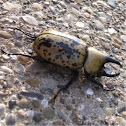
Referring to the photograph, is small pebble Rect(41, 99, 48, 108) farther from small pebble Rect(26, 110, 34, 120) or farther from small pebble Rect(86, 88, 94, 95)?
small pebble Rect(86, 88, 94, 95)

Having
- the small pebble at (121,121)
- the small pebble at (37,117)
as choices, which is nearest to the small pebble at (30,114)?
the small pebble at (37,117)

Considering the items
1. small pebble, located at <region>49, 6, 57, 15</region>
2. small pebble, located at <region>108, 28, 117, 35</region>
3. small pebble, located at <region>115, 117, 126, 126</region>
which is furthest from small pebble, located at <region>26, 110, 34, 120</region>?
small pebble, located at <region>108, 28, 117, 35</region>

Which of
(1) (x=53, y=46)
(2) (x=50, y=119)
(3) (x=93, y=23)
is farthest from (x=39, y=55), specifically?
(3) (x=93, y=23)

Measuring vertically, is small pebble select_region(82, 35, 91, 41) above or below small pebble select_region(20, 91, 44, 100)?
above

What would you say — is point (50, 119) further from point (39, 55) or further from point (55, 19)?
point (55, 19)

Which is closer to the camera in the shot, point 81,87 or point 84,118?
point 84,118

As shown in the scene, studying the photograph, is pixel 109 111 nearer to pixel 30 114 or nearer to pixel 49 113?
pixel 49 113

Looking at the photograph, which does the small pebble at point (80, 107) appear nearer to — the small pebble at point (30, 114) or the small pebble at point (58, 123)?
the small pebble at point (58, 123)
